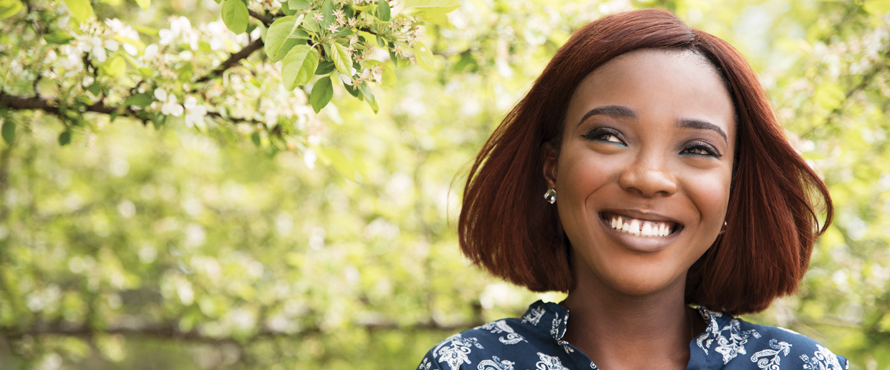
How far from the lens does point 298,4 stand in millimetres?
1239

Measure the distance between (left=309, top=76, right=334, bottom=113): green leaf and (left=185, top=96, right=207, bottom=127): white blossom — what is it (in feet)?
1.70

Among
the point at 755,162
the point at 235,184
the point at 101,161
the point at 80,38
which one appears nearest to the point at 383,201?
the point at 235,184

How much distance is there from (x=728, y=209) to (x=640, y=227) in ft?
1.18

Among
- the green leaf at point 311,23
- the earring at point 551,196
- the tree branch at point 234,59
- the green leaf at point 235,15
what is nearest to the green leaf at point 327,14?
the green leaf at point 311,23

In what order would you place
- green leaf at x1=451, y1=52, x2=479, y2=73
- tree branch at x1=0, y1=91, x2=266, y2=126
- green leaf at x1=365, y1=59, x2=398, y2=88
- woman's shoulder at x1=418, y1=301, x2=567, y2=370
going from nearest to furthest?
green leaf at x1=365, y1=59, x2=398, y2=88, woman's shoulder at x1=418, y1=301, x2=567, y2=370, tree branch at x1=0, y1=91, x2=266, y2=126, green leaf at x1=451, y1=52, x2=479, y2=73

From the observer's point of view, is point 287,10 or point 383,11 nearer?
point 383,11

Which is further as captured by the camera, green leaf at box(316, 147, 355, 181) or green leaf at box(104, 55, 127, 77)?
green leaf at box(316, 147, 355, 181)

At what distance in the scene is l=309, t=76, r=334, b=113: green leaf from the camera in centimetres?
132

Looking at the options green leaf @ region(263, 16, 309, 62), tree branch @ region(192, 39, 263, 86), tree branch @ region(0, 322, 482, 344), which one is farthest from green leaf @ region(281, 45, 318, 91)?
tree branch @ region(0, 322, 482, 344)

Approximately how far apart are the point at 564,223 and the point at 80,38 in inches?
53.2

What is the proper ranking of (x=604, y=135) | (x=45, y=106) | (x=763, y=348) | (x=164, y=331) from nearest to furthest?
(x=604, y=135) → (x=763, y=348) → (x=45, y=106) → (x=164, y=331)

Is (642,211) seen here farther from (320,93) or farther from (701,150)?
(320,93)

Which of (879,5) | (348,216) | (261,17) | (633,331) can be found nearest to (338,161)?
(261,17)

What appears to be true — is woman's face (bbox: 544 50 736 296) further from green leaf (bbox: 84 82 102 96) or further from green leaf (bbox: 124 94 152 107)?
green leaf (bbox: 84 82 102 96)
